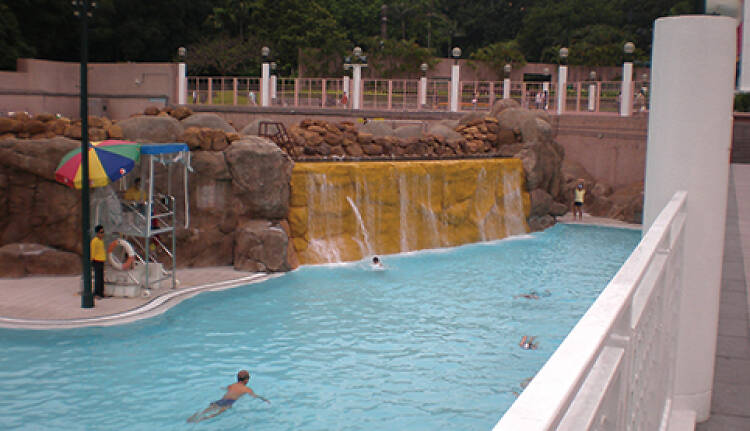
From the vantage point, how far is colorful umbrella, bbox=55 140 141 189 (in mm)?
12891

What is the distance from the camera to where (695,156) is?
4223mm

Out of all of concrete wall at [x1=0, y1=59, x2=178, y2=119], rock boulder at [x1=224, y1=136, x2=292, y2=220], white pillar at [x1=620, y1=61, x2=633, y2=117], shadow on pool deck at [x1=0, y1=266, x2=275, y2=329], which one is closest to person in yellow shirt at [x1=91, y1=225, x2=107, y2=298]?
shadow on pool deck at [x1=0, y1=266, x2=275, y2=329]

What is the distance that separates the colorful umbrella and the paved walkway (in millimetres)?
9765

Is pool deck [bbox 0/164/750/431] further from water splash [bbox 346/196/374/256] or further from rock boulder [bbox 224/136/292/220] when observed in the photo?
water splash [bbox 346/196/374/256]

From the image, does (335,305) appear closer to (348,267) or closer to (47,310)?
(348,267)

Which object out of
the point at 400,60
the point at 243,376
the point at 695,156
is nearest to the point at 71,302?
the point at 243,376

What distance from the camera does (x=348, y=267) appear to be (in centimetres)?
1770

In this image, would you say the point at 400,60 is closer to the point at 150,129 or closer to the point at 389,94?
the point at 389,94

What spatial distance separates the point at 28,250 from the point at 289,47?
3976 centimetres

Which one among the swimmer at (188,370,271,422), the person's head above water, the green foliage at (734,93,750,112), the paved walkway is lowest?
the swimmer at (188,370,271,422)

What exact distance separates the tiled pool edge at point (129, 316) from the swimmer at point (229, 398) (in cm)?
338

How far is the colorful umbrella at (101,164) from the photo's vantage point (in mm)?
12891

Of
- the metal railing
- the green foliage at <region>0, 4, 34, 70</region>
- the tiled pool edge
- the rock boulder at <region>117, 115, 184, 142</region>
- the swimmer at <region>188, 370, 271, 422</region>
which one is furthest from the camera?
the green foliage at <region>0, 4, 34, 70</region>

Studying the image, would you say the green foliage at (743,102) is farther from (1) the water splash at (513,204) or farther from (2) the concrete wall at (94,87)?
(2) the concrete wall at (94,87)
